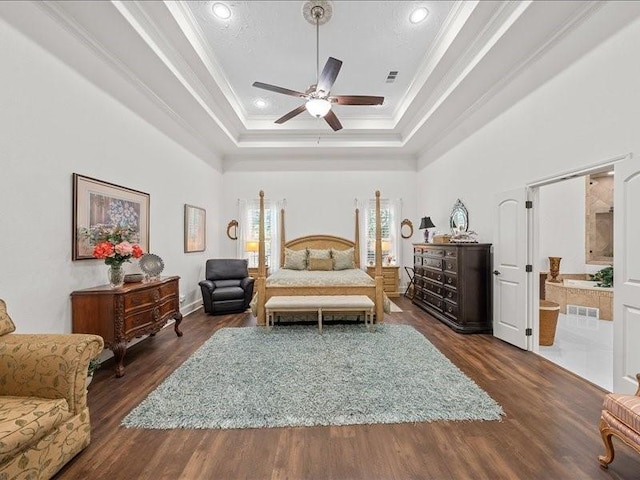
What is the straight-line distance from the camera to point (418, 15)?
312cm

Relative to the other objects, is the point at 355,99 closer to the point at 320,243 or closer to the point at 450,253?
the point at 450,253

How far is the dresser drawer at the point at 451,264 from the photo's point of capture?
14.1 feet

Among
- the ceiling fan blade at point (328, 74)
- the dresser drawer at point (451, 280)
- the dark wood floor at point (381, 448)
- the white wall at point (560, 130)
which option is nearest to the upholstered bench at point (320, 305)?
the dresser drawer at point (451, 280)

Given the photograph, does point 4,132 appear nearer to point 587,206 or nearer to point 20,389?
point 20,389

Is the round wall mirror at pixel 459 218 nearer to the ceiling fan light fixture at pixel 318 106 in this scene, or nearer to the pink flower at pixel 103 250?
the ceiling fan light fixture at pixel 318 106

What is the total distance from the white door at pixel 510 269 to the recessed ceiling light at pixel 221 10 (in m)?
4.07

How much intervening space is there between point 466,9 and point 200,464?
4.52 meters

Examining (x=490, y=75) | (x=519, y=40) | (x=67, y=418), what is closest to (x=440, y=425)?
(x=67, y=418)

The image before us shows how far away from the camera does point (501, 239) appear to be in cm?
393

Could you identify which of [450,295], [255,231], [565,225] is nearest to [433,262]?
[450,295]

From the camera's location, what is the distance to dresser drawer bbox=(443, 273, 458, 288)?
4.31 meters

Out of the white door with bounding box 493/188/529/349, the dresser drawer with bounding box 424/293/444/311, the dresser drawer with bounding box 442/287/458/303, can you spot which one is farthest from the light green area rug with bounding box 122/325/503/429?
the dresser drawer with bounding box 424/293/444/311

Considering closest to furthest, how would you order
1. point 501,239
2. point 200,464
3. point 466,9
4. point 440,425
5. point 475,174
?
point 200,464
point 440,425
point 466,9
point 501,239
point 475,174

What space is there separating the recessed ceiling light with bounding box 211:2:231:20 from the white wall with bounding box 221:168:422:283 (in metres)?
3.80
